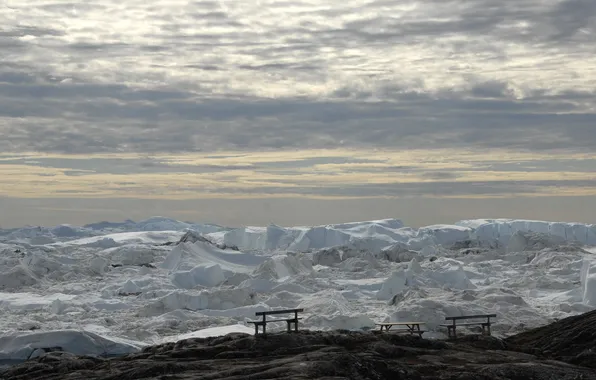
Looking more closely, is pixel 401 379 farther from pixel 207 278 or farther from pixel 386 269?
pixel 386 269

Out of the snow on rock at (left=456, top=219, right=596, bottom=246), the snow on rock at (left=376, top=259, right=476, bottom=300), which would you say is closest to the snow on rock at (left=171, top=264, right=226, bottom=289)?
the snow on rock at (left=376, top=259, right=476, bottom=300)

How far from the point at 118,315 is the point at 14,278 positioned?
3499cm

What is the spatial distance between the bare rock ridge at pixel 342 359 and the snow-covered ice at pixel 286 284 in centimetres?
2432

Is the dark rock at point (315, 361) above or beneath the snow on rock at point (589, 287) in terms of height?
above

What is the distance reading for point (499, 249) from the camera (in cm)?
15200

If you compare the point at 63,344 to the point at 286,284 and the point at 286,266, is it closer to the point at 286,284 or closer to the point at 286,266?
the point at 286,284

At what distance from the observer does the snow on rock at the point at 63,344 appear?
53719 millimetres

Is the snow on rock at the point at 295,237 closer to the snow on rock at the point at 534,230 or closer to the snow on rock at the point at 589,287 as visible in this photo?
the snow on rock at the point at 534,230

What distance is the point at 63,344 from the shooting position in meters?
53.6

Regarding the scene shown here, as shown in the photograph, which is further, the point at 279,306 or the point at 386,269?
the point at 386,269

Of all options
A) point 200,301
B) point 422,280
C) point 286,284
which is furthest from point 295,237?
point 200,301

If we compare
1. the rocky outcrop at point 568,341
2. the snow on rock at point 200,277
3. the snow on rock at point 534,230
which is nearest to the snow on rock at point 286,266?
the snow on rock at point 200,277

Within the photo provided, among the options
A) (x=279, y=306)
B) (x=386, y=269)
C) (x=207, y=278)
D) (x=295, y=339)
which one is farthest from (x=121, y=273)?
(x=295, y=339)

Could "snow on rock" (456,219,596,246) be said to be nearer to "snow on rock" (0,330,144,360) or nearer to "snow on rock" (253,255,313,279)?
"snow on rock" (253,255,313,279)
